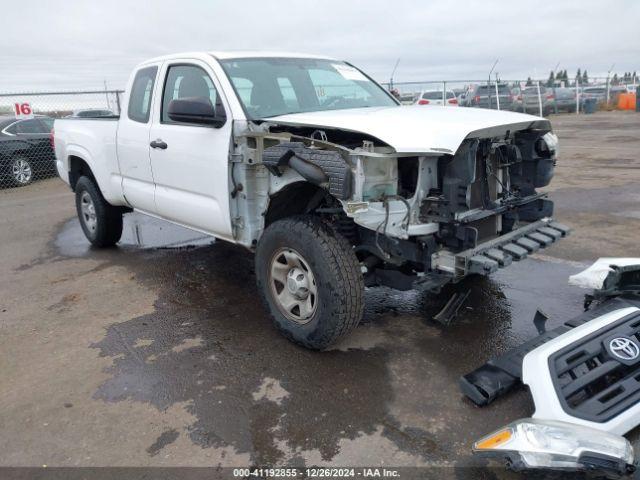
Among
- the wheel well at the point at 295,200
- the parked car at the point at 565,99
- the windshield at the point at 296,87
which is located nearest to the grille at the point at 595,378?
the wheel well at the point at 295,200

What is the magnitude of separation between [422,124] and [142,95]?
3033mm

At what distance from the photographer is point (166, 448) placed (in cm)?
289

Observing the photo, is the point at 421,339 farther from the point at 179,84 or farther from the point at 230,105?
the point at 179,84

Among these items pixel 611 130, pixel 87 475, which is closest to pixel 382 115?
pixel 87 475

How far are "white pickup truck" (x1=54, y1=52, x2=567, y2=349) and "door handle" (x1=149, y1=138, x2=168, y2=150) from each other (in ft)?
0.04

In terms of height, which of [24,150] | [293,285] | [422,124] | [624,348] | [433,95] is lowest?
[624,348]

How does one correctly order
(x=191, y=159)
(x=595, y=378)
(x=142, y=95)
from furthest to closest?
(x=142, y=95)
(x=191, y=159)
(x=595, y=378)

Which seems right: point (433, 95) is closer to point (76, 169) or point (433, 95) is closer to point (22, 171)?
point (22, 171)

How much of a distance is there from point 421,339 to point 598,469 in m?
1.82

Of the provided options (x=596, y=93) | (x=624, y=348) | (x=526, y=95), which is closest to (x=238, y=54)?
(x=624, y=348)

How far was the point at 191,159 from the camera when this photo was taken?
4.46 m

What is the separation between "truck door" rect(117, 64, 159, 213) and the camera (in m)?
5.11

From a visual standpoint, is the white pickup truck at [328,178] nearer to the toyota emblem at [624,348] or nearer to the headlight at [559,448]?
the toyota emblem at [624,348]

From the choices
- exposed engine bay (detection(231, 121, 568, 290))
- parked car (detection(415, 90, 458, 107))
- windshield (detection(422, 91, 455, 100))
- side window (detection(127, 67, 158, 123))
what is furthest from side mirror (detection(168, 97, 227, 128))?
windshield (detection(422, 91, 455, 100))
